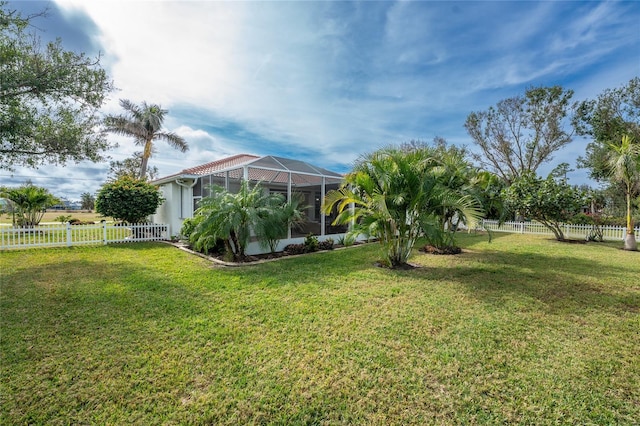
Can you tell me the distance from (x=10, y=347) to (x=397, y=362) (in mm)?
4417

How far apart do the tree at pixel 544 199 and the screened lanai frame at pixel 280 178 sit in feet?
26.8

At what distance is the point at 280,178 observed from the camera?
509 inches

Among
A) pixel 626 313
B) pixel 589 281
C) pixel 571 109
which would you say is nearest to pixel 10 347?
pixel 626 313

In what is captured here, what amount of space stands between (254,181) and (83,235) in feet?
22.5

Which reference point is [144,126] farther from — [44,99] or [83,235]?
[44,99]

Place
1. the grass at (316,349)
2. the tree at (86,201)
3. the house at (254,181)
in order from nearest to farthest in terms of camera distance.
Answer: the grass at (316,349)
the house at (254,181)
the tree at (86,201)

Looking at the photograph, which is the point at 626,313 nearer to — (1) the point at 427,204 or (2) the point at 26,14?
(1) the point at 427,204

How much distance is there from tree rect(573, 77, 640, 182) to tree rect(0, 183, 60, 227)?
101 feet

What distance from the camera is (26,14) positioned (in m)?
6.41

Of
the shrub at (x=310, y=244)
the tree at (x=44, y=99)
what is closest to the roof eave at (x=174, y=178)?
the tree at (x=44, y=99)

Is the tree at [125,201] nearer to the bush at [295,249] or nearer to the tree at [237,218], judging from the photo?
the tree at [237,218]

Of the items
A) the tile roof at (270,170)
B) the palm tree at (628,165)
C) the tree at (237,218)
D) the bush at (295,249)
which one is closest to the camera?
the tree at (237,218)

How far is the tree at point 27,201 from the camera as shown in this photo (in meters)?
14.4

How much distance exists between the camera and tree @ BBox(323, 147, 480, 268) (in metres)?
6.31
